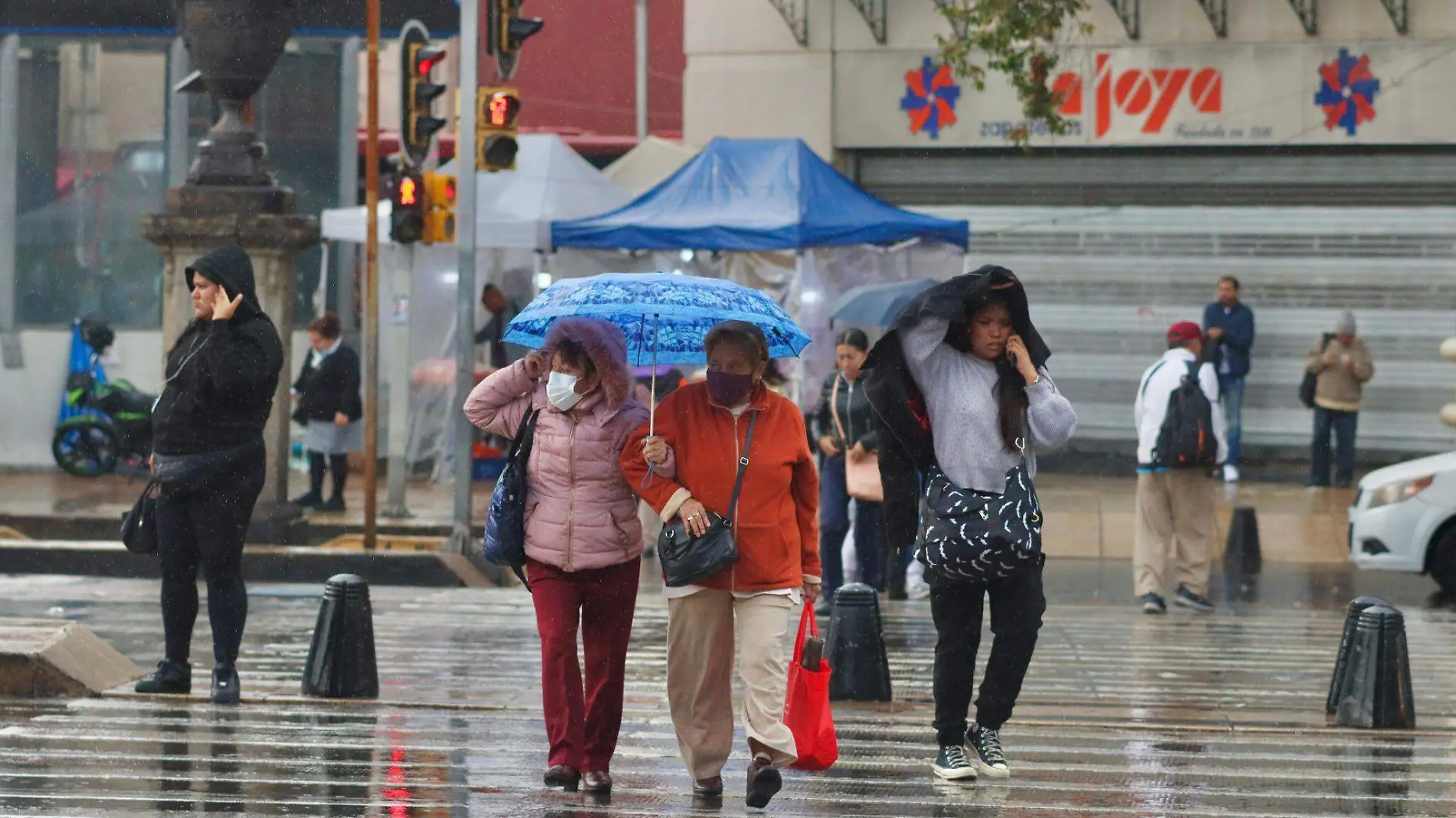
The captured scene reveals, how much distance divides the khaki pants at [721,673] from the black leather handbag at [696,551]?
151mm

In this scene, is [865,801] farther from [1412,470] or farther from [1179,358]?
[1412,470]

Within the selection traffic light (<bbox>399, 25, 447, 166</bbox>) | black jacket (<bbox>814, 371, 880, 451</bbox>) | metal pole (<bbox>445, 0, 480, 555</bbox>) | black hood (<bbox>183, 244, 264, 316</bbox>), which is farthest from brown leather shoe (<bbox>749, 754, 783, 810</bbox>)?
traffic light (<bbox>399, 25, 447, 166</bbox>)

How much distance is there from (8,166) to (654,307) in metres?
17.7

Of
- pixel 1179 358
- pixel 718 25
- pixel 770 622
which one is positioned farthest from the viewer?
pixel 718 25

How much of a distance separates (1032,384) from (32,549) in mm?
9982

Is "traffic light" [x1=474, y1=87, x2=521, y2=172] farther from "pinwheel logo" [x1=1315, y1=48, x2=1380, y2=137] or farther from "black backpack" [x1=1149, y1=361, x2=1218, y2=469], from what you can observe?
"pinwheel logo" [x1=1315, y1=48, x2=1380, y2=137]

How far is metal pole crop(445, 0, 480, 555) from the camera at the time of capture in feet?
51.0

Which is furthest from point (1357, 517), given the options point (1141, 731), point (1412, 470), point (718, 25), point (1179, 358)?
point (718, 25)

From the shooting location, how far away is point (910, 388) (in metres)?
7.42

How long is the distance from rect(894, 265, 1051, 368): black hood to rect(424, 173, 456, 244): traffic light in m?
9.14

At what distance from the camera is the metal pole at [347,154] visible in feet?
76.7

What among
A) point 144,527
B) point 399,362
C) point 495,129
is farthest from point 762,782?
point 399,362

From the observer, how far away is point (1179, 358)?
13992mm

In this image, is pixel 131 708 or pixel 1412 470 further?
pixel 1412 470
